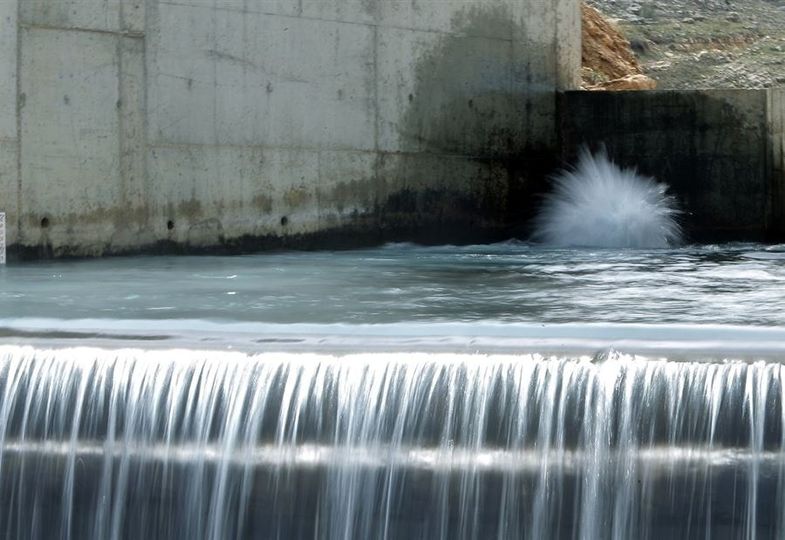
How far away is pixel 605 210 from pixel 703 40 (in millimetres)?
26428

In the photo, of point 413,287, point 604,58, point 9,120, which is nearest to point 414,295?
point 413,287

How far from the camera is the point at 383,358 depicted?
596cm

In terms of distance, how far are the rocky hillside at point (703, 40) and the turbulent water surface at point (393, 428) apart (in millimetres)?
30465

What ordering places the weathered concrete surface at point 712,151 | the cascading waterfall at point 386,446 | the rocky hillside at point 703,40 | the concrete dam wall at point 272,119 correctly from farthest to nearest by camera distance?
the rocky hillside at point 703,40 < the weathered concrete surface at point 712,151 < the concrete dam wall at point 272,119 < the cascading waterfall at point 386,446

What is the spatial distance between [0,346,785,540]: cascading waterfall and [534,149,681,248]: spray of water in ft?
26.3

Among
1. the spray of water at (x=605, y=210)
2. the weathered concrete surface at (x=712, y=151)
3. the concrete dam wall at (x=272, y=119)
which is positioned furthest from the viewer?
the weathered concrete surface at (x=712, y=151)

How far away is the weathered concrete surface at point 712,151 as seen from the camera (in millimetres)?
14516

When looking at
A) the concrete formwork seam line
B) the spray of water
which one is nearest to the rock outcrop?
the spray of water

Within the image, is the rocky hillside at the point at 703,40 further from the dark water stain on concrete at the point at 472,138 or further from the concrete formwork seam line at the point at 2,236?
the concrete formwork seam line at the point at 2,236

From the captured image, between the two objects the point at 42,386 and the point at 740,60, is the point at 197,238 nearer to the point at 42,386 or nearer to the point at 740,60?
the point at 42,386

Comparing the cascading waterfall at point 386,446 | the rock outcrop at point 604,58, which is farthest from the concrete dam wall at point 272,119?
the cascading waterfall at point 386,446

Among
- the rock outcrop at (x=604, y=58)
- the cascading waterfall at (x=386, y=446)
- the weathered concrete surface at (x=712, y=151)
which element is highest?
the rock outcrop at (x=604, y=58)

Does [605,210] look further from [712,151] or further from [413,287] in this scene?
[413,287]

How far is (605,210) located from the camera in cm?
1415
